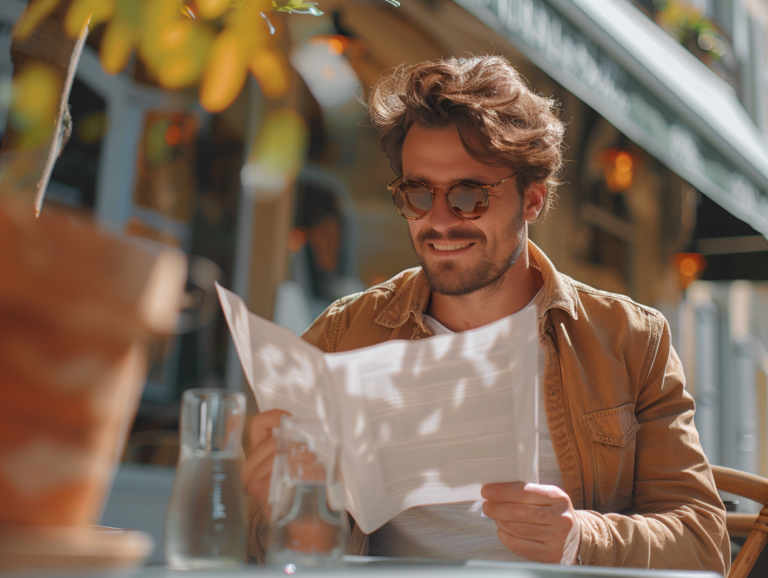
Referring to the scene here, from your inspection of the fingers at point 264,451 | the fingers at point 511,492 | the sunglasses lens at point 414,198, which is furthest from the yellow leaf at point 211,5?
the sunglasses lens at point 414,198

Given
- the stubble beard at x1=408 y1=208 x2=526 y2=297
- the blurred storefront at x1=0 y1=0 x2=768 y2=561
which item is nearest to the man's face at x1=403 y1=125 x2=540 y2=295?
the stubble beard at x1=408 y1=208 x2=526 y2=297

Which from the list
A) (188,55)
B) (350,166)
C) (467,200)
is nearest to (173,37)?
(188,55)

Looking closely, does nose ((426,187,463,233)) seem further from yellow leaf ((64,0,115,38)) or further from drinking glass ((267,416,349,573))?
drinking glass ((267,416,349,573))

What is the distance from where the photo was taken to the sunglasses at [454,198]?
Answer: 75.0 inches

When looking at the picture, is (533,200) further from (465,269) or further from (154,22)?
(154,22)

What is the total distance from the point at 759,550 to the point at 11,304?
5.69ft

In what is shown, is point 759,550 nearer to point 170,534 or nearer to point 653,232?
point 170,534

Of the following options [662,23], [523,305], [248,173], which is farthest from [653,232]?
[523,305]

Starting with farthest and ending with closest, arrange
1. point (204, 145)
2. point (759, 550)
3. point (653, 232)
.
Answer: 1. point (653, 232)
2. point (204, 145)
3. point (759, 550)

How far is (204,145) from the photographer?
367 centimetres

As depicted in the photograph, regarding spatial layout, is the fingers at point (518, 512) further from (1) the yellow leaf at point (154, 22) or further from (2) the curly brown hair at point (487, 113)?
(2) the curly brown hair at point (487, 113)

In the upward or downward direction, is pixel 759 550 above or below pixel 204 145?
below

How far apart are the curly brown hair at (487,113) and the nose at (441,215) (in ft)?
0.47

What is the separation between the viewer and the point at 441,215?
192 centimetres
